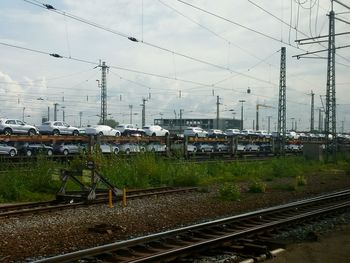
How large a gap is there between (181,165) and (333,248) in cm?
1436

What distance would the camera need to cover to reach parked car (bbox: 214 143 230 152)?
49.3 meters

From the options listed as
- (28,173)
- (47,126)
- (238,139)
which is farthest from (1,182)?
(238,139)

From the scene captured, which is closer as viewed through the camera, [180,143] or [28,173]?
[28,173]

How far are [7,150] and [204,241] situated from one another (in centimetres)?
2296

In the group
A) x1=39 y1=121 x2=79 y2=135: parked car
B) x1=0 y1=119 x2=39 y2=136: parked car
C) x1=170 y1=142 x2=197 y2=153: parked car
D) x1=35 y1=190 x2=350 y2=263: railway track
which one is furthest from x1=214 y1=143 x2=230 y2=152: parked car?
x1=35 y1=190 x2=350 y2=263: railway track

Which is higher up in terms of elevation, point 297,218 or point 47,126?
point 47,126

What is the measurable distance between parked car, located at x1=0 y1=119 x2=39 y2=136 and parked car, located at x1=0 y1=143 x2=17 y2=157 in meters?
2.64

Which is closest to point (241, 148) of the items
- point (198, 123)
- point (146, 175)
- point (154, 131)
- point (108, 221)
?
point (154, 131)

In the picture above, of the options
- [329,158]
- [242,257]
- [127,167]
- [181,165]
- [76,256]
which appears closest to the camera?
[76,256]

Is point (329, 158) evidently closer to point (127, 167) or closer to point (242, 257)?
point (127, 167)

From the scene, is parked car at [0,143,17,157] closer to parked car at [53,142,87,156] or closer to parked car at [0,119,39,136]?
parked car at [0,119,39,136]

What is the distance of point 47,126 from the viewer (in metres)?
36.7

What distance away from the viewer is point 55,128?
121ft

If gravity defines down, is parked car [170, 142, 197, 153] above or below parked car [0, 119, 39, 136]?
below
